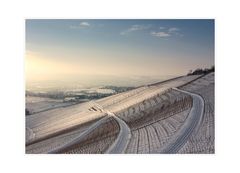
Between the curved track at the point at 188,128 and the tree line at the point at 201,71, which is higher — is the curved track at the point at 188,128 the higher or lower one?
the lower one

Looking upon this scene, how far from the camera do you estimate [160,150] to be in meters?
4.63

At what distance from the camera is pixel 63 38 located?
15.5 feet

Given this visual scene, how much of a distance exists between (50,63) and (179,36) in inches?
47.8

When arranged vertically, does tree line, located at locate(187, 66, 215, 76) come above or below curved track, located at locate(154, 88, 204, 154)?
above

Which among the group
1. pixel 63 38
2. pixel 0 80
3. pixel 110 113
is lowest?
pixel 110 113

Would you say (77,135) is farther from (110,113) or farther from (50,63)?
(50,63)

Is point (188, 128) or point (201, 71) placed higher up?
point (201, 71)
